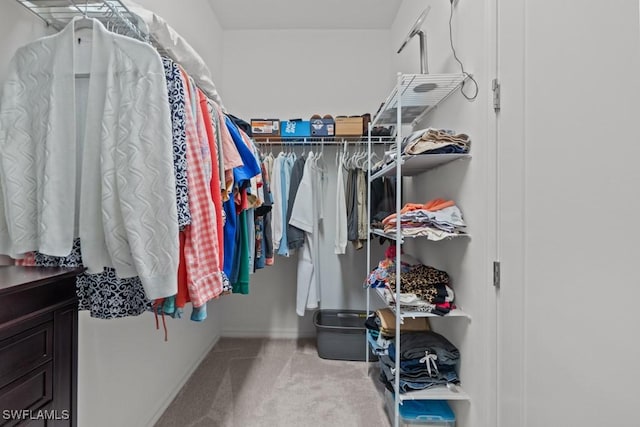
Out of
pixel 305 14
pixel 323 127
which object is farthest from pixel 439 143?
pixel 305 14

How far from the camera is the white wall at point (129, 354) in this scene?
2.94ft

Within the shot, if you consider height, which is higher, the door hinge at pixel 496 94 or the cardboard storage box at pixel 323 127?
the cardboard storage box at pixel 323 127

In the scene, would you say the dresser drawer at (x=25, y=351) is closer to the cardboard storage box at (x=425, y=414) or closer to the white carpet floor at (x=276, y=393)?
the white carpet floor at (x=276, y=393)

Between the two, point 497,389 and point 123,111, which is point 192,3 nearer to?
point 123,111

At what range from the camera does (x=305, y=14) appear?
2.57 metres

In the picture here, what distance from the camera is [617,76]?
71 cm

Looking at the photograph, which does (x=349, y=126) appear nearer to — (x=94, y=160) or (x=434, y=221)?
(x=434, y=221)

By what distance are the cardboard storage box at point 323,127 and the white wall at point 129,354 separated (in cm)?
106

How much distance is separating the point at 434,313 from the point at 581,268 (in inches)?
27.2

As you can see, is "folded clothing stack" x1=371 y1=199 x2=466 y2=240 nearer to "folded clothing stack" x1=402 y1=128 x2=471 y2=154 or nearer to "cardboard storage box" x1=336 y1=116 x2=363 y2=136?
"folded clothing stack" x1=402 y1=128 x2=471 y2=154

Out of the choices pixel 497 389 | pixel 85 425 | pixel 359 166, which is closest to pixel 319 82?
pixel 359 166

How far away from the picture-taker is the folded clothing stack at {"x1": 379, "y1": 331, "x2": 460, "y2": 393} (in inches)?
55.4

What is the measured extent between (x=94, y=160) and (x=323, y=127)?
1876 millimetres

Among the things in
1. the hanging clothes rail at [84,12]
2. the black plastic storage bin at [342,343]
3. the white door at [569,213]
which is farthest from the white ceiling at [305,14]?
the black plastic storage bin at [342,343]
